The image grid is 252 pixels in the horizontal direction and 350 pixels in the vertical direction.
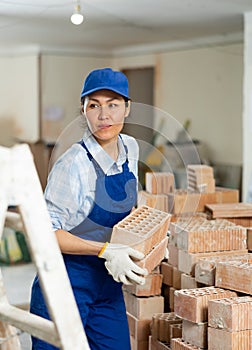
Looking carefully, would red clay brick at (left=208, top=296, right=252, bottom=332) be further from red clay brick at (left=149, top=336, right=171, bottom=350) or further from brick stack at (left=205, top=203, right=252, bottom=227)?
brick stack at (left=205, top=203, right=252, bottom=227)

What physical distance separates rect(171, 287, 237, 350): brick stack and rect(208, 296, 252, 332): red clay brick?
0.23 feet

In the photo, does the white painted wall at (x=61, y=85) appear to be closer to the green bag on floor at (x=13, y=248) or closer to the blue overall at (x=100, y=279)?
the green bag on floor at (x=13, y=248)

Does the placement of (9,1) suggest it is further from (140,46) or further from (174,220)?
(140,46)

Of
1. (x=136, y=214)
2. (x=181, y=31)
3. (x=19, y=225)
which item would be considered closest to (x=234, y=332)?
(x=136, y=214)

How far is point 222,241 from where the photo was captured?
2879mm

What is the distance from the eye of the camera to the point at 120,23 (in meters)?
6.04

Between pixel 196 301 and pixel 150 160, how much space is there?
0.55m

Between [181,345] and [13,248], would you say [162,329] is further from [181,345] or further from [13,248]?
[13,248]

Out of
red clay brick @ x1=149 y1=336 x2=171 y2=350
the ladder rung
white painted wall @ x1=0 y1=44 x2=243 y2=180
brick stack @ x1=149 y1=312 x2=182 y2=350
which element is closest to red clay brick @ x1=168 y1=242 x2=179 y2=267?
brick stack @ x1=149 y1=312 x2=182 y2=350

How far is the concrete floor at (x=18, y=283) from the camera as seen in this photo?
5.07 meters

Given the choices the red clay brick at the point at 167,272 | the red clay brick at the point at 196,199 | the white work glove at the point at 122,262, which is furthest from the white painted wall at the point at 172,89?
the white work glove at the point at 122,262

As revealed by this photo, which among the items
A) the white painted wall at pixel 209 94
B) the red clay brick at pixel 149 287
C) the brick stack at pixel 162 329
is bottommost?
the brick stack at pixel 162 329

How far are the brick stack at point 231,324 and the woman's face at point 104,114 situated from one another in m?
0.69

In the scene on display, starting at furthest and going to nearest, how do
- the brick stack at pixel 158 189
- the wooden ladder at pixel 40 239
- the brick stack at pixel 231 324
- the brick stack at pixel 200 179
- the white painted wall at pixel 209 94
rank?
the white painted wall at pixel 209 94 < the brick stack at pixel 200 179 < the brick stack at pixel 158 189 < the brick stack at pixel 231 324 < the wooden ladder at pixel 40 239
